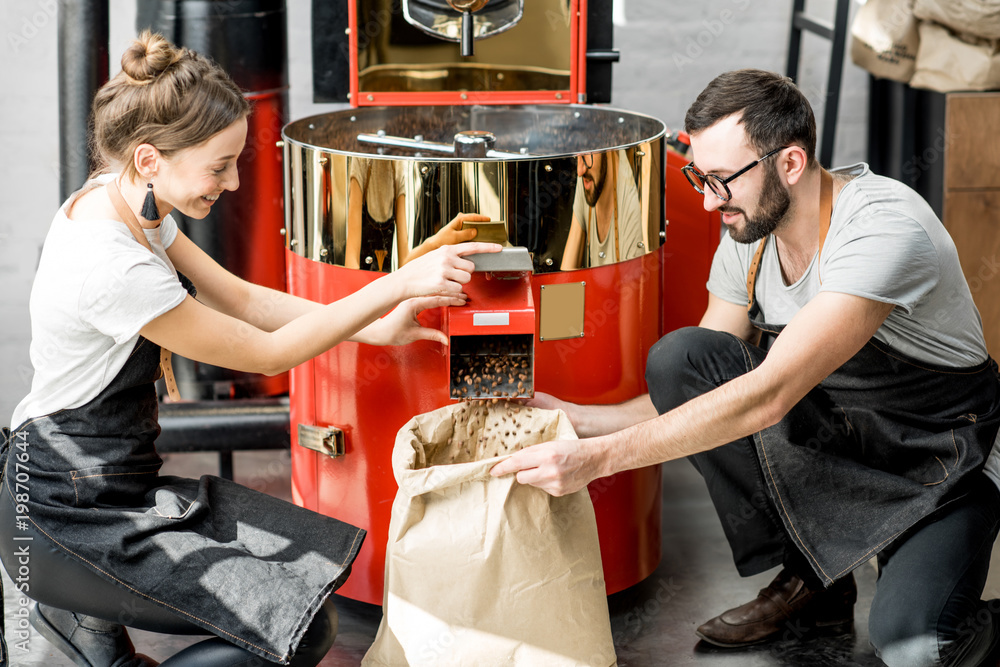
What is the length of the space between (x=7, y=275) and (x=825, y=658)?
2829 millimetres

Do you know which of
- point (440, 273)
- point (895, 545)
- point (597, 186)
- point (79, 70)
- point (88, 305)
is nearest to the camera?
point (88, 305)

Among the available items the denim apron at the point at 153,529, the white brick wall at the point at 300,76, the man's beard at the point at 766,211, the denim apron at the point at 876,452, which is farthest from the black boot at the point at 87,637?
the white brick wall at the point at 300,76

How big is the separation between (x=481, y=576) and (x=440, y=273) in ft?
1.47

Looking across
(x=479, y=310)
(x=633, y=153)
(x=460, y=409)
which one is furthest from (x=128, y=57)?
(x=633, y=153)

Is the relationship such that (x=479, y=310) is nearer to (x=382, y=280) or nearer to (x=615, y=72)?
(x=382, y=280)

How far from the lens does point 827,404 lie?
1.82 meters

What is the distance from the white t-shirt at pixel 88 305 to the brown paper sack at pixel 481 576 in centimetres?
43

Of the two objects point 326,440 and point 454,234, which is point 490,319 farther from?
point 326,440

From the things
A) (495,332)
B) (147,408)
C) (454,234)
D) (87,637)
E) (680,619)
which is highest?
(454,234)

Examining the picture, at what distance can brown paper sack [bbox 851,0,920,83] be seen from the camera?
315cm

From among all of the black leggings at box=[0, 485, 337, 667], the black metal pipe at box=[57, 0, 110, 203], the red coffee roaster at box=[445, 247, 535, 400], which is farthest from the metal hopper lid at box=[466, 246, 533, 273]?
the black metal pipe at box=[57, 0, 110, 203]

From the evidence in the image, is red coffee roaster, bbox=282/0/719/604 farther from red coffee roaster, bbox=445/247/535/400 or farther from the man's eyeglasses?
the man's eyeglasses

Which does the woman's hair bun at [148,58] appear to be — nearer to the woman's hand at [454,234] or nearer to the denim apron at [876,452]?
the woman's hand at [454,234]

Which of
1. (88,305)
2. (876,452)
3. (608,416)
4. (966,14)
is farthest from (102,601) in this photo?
(966,14)
